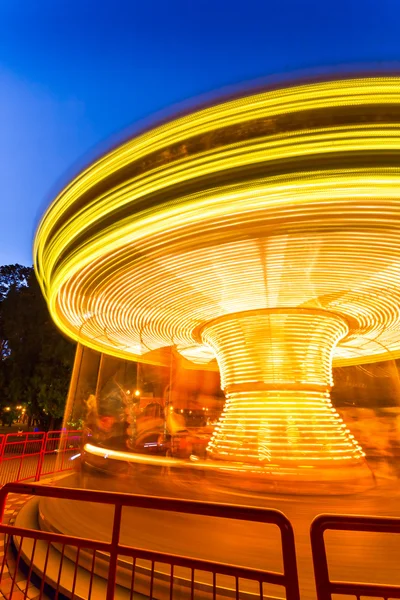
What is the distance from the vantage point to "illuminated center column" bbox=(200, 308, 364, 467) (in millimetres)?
6605

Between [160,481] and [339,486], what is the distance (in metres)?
3.31

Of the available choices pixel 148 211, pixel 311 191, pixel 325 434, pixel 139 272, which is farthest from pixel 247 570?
pixel 325 434

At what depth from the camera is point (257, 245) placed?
17.0ft

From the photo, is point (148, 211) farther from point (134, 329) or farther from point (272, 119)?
point (134, 329)

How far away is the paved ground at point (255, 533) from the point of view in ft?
11.4

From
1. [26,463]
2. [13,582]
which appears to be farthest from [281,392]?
[26,463]

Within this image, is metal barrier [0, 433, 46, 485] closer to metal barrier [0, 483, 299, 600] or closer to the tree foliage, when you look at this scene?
metal barrier [0, 483, 299, 600]

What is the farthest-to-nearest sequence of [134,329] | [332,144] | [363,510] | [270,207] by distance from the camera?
[134,329], [363,510], [270,207], [332,144]

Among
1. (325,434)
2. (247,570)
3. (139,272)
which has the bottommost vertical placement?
(247,570)

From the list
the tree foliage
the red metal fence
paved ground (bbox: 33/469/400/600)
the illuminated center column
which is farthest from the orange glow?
the tree foliage

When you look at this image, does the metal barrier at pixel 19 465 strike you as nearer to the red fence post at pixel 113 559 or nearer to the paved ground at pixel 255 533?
the paved ground at pixel 255 533

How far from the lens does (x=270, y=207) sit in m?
4.28

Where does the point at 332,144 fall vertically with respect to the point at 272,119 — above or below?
below

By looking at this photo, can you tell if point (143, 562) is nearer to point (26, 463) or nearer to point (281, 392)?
point (281, 392)
